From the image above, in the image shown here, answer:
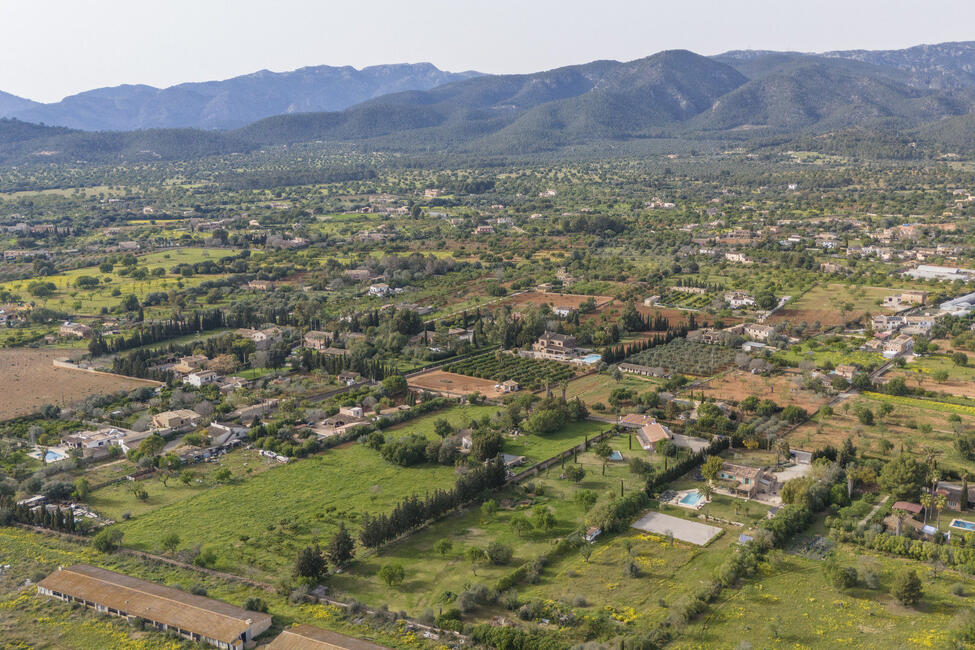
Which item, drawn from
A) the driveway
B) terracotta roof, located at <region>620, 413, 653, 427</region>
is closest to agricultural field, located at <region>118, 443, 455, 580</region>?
the driveway

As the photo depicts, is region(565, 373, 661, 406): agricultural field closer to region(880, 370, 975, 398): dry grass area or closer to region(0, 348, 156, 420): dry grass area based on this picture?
region(880, 370, 975, 398): dry grass area

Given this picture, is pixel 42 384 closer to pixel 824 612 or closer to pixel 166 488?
pixel 166 488

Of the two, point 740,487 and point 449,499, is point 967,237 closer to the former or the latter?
point 740,487

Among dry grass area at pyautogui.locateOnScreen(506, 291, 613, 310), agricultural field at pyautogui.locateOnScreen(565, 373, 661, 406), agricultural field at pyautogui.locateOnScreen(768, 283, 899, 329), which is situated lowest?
agricultural field at pyautogui.locateOnScreen(565, 373, 661, 406)

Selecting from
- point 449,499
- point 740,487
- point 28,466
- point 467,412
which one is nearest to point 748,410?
point 740,487

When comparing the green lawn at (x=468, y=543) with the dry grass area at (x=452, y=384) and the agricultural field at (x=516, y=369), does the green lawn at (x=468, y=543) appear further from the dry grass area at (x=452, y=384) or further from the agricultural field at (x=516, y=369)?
the agricultural field at (x=516, y=369)

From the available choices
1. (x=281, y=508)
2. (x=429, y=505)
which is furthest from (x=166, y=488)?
(x=429, y=505)
